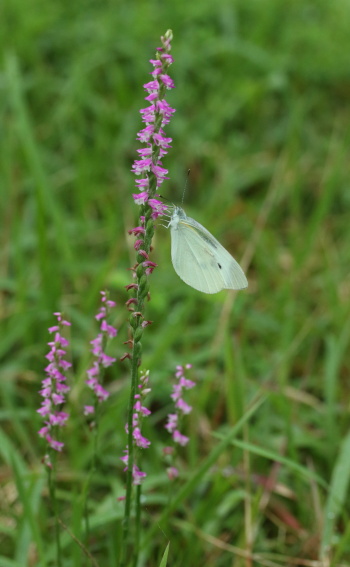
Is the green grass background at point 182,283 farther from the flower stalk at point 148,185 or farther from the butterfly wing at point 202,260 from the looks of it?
the flower stalk at point 148,185

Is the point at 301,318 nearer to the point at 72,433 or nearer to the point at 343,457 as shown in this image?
the point at 343,457

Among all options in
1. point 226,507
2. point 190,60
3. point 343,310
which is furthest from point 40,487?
point 190,60

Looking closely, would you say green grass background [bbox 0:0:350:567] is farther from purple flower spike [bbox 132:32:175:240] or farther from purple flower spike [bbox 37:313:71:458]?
purple flower spike [bbox 132:32:175:240]

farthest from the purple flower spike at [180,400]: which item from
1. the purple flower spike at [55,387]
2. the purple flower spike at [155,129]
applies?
the purple flower spike at [155,129]

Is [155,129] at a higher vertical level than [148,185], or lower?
higher

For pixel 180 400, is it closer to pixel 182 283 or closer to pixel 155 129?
pixel 155 129

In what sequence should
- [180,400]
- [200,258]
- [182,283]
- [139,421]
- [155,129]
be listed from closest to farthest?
[155,129]
[139,421]
[180,400]
[200,258]
[182,283]

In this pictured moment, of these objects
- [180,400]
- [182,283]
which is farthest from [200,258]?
[182,283]

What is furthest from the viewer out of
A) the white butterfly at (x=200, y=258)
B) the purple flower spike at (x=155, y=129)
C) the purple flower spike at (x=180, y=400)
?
the white butterfly at (x=200, y=258)

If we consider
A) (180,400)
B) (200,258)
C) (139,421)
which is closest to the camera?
(139,421)
